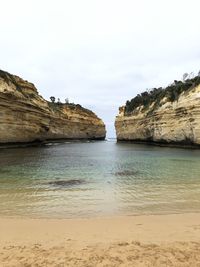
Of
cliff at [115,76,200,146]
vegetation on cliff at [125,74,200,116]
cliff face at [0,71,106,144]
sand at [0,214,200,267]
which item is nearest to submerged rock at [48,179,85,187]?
sand at [0,214,200,267]

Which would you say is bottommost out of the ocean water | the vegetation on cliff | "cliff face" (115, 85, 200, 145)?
the ocean water

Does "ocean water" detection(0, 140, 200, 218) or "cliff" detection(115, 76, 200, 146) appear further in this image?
"cliff" detection(115, 76, 200, 146)

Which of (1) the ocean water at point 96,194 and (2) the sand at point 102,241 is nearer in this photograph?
(2) the sand at point 102,241

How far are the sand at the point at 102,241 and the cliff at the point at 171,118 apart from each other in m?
33.8

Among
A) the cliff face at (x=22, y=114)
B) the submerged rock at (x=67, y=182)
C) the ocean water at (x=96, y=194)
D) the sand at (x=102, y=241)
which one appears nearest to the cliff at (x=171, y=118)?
the cliff face at (x=22, y=114)

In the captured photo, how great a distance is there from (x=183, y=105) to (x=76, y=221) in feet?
125

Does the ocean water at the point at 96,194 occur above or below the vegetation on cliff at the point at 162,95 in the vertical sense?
below

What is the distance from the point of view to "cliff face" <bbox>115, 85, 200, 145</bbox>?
135 ft

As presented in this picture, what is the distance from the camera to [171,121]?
48656 millimetres

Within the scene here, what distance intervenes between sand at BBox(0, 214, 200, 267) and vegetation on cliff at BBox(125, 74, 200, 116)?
128 feet

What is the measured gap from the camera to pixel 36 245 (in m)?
6.18

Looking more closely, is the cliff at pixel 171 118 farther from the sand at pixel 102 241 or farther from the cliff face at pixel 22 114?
the sand at pixel 102 241

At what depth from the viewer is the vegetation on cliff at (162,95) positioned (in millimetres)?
49656

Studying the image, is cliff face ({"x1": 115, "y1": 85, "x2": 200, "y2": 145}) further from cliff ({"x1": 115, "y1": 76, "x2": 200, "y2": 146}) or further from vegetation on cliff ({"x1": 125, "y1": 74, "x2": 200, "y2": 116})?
vegetation on cliff ({"x1": 125, "y1": 74, "x2": 200, "y2": 116})
